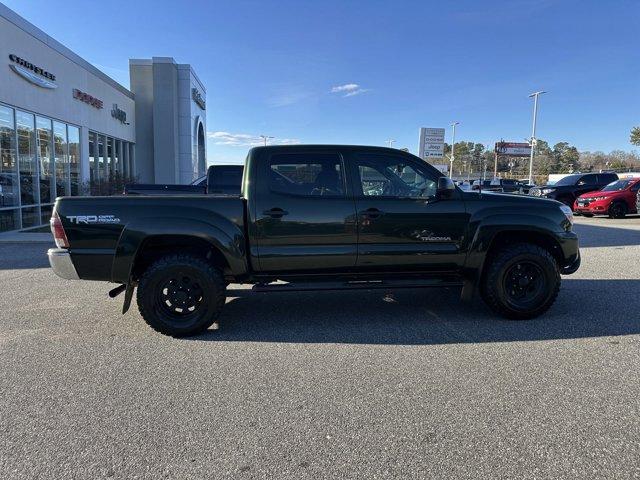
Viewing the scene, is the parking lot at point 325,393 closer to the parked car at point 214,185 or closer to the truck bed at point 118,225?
the truck bed at point 118,225

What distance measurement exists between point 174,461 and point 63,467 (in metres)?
0.60

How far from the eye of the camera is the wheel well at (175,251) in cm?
471

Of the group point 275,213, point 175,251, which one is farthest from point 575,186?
point 175,251

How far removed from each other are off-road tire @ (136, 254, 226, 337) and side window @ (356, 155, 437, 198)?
6.24 ft

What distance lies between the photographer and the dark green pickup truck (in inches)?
179

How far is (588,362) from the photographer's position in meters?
3.98

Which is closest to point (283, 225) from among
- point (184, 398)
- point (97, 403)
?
point (184, 398)

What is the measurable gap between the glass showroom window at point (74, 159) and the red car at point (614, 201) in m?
19.5

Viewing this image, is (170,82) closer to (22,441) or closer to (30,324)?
(30,324)

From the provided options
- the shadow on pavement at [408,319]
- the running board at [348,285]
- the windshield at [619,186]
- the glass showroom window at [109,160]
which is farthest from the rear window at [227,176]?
the windshield at [619,186]

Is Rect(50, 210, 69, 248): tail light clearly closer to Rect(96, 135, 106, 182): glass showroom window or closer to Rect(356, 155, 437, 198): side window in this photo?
Rect(356, 155, 437, 198): side window

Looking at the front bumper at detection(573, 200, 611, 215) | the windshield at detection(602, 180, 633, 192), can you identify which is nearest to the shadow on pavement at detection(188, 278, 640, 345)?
the front bumper at detection(573, 200, 611, 215)

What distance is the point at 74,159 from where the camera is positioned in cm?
1642

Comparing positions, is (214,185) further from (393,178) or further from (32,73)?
(32,73)
